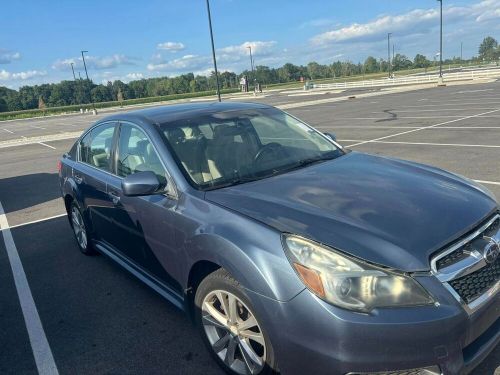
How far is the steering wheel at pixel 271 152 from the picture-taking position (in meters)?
3.42

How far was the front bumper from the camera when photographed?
6.48ft

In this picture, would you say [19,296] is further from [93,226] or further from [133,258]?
[133,258]

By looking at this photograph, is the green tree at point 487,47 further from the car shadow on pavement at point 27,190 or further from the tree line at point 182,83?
the car shadow on pavement at point 27,190

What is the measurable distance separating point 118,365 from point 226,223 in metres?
1.34

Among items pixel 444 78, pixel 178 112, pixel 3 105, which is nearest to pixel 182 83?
pixel 3 105

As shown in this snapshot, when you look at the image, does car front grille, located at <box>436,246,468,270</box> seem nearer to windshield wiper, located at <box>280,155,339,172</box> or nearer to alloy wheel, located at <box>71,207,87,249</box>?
windshield wiper, located at <box>280,155,339,172</box>

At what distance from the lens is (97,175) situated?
4.18 meters

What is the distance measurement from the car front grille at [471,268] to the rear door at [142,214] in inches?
66.7

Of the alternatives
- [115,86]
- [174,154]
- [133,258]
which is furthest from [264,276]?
[115,86]

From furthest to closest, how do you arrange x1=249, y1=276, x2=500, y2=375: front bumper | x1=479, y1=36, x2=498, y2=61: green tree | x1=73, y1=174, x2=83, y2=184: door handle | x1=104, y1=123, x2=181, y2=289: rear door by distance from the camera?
1. x1=479, y1=36, x2=498, y2=61: green tree
2. x1=73, y1=174, x2=83, y2=184: door handle
3. x1=104, y1=123, x2=181, y2=289: rear door
4. x1=249, y1=276, x2=500, y2=375: front bumper

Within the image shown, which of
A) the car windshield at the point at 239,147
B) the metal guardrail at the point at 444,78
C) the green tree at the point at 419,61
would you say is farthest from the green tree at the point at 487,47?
the car windshield at the point at 239,147

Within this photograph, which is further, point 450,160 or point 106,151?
point 450,160

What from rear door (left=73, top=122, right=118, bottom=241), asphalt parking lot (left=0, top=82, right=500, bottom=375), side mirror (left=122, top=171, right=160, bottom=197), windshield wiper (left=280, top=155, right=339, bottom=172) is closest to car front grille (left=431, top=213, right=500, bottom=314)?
asphalt parking lot (left=0, top=82, right=500, bottom=375)

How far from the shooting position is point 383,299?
6.70ft
